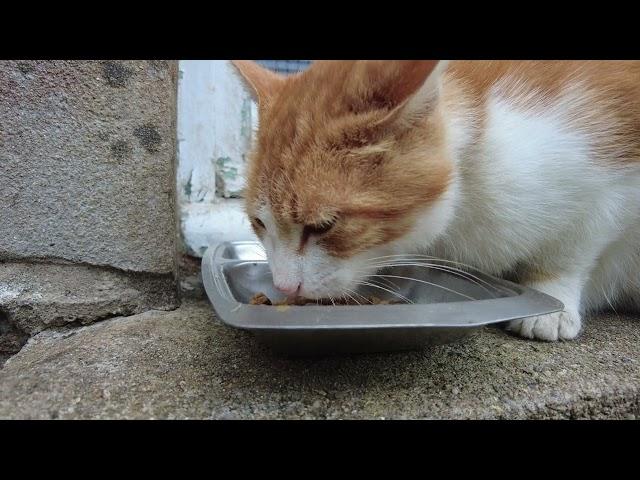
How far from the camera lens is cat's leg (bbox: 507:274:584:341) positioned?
88 centimetres

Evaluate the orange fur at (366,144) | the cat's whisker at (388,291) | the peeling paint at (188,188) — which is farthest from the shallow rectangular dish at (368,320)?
the peeling paint at (188,188)

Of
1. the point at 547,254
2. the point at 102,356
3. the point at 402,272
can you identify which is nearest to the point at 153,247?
the point at 102,356

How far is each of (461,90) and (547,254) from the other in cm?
35

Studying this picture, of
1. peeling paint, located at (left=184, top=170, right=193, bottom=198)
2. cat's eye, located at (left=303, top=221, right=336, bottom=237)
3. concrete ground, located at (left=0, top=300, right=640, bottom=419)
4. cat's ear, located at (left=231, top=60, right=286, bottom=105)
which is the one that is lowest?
concrete ground, located at (left=0, top=300, right=640, bottom=419)

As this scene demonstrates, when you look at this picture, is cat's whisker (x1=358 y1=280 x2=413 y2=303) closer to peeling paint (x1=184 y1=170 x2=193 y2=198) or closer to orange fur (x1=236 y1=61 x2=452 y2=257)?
orange fur (x1=236 y1=61 x2=452 y2=257)

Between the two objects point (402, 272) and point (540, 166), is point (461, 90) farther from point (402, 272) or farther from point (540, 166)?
point (402, 272)

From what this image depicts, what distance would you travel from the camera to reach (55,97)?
2.95 ft

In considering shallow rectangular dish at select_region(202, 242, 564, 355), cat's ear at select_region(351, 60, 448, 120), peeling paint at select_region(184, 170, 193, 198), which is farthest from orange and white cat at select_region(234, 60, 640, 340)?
peeling paint at select_region(184, 170, 193, 198)

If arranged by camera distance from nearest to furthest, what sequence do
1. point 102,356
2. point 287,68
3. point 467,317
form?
point 467,317
point 102,356
point 287,68

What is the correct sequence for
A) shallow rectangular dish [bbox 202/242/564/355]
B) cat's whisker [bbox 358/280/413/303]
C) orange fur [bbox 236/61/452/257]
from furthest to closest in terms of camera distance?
cat's whisker [bbox 358/280/413/303], orange fur [bbox 236/61/452/257], shallow rectangular dish [bbox 202/242/564/355]

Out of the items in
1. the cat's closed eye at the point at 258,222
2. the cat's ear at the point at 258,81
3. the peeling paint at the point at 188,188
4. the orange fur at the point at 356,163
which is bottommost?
the peeling paint at the point at 188,188

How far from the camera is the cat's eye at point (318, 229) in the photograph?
2.44 feet

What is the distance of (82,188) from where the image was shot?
93 centimetres

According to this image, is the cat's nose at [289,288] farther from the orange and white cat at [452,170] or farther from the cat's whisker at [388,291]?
the cat's whisker at [388,291]
